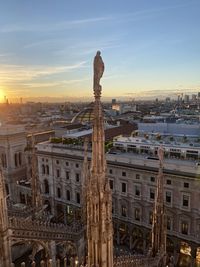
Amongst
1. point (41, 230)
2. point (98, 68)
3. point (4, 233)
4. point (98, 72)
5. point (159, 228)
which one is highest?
point (98, 68)

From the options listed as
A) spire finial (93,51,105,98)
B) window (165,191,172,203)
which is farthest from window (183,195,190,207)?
spire finial (93,51,105,98)

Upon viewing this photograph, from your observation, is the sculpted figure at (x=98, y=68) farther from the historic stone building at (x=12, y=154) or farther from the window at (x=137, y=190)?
the historic stone building at (x=12, y=154)

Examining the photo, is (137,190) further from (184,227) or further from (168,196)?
(184,227)

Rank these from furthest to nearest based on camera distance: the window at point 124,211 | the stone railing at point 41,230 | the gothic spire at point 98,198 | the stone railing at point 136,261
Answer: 1. the window at point 124,211
2. the stone railing at point 41,230
3. the stone railing at point 136,261
4. the gothic spire at point 98,198

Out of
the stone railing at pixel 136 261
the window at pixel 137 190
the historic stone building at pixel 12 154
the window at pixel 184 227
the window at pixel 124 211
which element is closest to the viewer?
the stone railing at pixel 136 261

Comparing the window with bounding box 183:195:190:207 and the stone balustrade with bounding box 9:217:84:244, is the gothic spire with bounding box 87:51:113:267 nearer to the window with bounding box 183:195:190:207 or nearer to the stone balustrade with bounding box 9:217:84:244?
the stone balustrade with bounding box 9:217:84:244

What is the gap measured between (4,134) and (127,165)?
67.6ft

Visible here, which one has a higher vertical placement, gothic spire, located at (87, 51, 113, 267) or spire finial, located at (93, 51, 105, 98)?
spire finial, located at (93, 51, 105, 98)

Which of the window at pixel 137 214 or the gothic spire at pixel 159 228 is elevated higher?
the gothic spire at pixel 159 228

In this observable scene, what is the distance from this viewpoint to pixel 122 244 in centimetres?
3259

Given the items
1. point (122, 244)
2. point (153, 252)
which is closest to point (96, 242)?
point (153, 252)

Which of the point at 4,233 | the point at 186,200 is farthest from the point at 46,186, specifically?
the point at 4,233

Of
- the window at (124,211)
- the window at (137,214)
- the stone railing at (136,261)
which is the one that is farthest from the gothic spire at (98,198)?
the window at (124,211)

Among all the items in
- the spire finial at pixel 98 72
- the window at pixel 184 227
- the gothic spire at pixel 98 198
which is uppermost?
the spire finial at pixel 98 72
